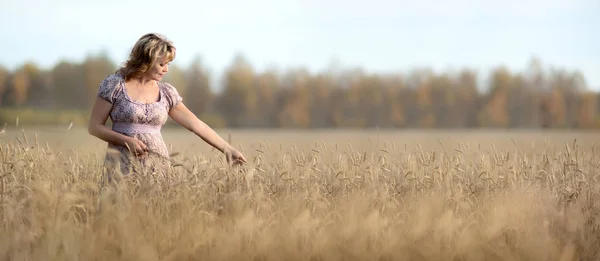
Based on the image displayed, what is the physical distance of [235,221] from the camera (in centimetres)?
399

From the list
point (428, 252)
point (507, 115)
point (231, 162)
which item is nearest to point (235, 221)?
point (231, 162)

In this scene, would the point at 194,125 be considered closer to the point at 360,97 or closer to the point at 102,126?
the point at 102,126

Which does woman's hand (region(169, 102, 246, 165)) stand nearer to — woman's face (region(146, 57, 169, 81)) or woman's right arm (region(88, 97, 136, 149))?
woman's face (region(146, 57, 169, 81))

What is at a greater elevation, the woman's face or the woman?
the woman's face

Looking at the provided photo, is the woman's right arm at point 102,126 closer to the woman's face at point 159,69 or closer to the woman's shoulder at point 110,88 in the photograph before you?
the woman's shoulder at point 110,88

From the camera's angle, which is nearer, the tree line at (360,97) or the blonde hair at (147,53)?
the blonde hair at (147,53)

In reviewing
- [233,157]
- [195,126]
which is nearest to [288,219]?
[233,157]

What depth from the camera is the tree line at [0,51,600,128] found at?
55.1 meters

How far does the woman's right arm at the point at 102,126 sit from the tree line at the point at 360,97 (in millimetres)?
49491

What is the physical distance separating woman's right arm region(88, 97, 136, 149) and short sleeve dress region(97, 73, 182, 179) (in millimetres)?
46

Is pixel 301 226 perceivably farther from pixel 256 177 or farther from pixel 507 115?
pixel 507 115

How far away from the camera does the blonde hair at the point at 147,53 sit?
451 centimetres

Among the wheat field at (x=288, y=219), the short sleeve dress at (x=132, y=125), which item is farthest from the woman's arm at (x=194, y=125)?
the wheat field at (x=288, y=219)

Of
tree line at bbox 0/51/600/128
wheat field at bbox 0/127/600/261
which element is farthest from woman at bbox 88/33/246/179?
tree line at bbox 0/51/600/128
